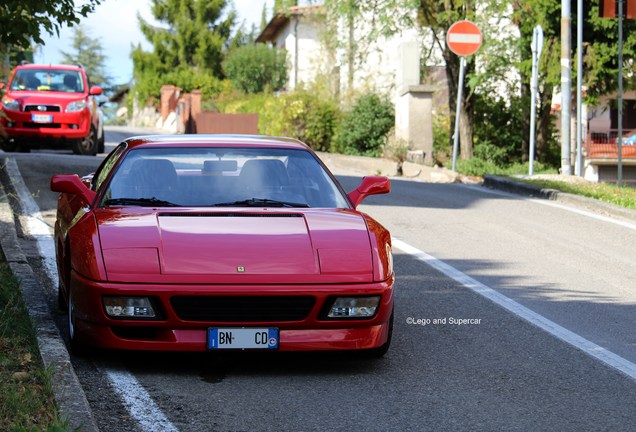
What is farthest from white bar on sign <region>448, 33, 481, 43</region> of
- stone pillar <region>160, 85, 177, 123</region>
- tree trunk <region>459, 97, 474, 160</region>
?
stone pillar <region>160, 85, 177, 123</region>

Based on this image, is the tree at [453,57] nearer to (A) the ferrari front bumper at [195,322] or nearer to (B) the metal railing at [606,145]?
(B) the metal railing at [606,145]

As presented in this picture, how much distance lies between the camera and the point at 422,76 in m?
36.0

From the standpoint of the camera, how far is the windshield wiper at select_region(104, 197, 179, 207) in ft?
25.5

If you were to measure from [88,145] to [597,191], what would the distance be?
471 inches

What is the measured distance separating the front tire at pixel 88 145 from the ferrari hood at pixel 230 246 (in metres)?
18.9

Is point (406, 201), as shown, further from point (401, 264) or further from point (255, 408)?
point (255, 408)

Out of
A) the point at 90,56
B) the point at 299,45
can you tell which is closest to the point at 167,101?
the point at 299,45

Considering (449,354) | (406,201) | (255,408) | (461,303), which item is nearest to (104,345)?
(255,408)

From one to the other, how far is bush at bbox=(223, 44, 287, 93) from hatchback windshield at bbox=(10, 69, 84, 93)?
125ft

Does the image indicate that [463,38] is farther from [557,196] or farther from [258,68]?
[258,68]

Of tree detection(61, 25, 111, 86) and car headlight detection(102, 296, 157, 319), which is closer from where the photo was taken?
car headlight detection(102, 296, 157, 319)

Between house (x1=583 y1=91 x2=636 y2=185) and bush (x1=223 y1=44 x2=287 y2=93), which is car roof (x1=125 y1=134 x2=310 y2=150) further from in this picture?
bush (x1=223 y1=44 x2=287 y2=93)

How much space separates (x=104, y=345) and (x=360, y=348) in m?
1.46

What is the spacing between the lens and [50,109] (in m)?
25.1
